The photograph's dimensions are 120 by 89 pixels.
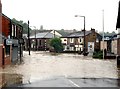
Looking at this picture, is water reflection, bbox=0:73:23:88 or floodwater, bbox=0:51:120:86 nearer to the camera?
water reflection, bbox=0:73:23:88

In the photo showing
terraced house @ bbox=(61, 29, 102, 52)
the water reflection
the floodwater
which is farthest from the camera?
terraced house @ bbox=(61, 29, 102, 52)

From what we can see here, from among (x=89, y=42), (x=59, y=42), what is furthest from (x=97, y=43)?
(x=59, y=42)

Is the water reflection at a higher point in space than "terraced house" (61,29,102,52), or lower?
lower

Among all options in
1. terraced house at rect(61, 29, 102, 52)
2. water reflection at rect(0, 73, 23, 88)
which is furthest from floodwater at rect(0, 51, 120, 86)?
terraced house at rect(61, 29, 102, 52)

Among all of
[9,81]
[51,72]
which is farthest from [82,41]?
[9,81]

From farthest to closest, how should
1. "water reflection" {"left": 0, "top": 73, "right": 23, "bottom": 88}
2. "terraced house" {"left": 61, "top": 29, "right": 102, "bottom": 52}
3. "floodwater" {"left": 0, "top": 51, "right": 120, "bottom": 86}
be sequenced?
1. "terraced house" {"left": 61, "top": 29, "right": 102, "bottom": 52}
2. "floodwater" {"left": 0, "top": 51, "right": 120, "bottom": 86}
3. "water reflection" {"left": 0, "top": 73, "right": 23, "bottom": 88}

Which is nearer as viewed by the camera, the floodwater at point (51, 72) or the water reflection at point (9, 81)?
the water reflection at point (9, 81)

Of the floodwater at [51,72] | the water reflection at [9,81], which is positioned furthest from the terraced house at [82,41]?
the water reflection at [9,81]

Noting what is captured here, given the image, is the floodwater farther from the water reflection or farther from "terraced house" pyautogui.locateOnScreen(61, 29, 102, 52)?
"terraced house" pyautogui.locateOnScreen(61, 29, 102, 52)

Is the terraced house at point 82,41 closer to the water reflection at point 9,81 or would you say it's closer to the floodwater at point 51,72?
the floodwater at point 51,72

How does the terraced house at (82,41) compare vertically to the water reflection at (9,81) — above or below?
above

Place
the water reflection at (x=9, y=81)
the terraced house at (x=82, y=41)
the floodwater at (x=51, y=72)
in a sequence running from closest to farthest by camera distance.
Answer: the water reflection at (x=9, y=81) < the floodwater at (x=51, y=72) < the terraced house at (x=82, y=41)

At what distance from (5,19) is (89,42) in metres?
66.4

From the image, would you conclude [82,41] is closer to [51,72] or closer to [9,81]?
[51,72]
